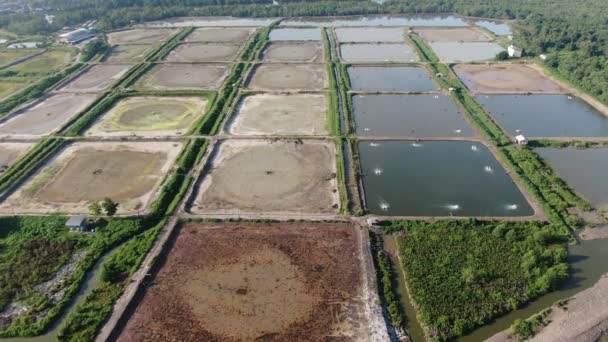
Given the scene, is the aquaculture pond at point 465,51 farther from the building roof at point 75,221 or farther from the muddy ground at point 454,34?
the building roof at point 75,221

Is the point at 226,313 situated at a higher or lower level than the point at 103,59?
lower

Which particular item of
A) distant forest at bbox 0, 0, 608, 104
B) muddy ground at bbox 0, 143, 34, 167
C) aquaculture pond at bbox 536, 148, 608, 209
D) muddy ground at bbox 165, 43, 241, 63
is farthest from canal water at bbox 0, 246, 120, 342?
distant forest at bbox 0, 0, 608, 104

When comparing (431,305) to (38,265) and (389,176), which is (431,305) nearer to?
(389,176)

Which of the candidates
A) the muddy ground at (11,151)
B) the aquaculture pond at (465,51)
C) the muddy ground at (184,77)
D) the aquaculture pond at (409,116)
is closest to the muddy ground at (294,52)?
the muddy ground at (184,77)

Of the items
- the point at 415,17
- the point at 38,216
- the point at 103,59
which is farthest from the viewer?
the point at 415,17

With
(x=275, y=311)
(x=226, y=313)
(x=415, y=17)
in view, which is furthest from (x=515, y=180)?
(x=415, y=17)
